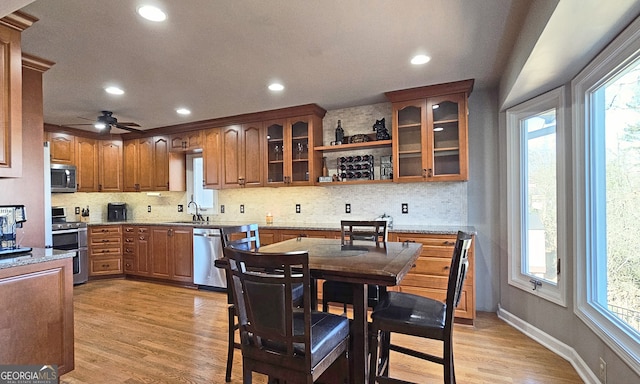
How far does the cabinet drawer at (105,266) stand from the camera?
5.02 metres

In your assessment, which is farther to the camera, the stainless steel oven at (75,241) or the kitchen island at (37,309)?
the stainless steel oven at (75,241)

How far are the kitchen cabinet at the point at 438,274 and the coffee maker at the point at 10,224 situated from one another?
10.5 ft

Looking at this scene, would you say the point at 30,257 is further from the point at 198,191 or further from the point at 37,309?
the point at 198,191

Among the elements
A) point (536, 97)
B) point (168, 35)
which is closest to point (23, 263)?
point (168, 35)

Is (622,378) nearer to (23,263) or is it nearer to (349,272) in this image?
(349,272)

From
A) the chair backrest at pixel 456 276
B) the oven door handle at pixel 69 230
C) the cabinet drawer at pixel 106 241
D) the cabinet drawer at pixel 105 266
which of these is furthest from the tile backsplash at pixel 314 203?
the chair backrest at pixel 456 276

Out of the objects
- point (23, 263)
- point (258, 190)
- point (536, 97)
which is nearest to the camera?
point (23, 263)

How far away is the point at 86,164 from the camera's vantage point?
5.31 meters

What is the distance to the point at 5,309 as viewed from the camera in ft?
6.08

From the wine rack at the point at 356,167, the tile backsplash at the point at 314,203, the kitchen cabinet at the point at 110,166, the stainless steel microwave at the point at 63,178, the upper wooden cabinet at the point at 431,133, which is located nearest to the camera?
the upper wooden cabinet at the point at 431,133

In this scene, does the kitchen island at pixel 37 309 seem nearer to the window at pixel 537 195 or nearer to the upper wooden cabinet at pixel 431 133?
the upper wooden cabinet at pixel 431 133

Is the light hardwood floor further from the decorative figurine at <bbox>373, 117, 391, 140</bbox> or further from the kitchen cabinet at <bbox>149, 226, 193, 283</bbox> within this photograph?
the decorative figurine at <bbox>373, 117, 391, 140</bbox>

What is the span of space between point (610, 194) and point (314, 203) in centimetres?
306

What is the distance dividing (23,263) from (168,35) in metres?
1.70
